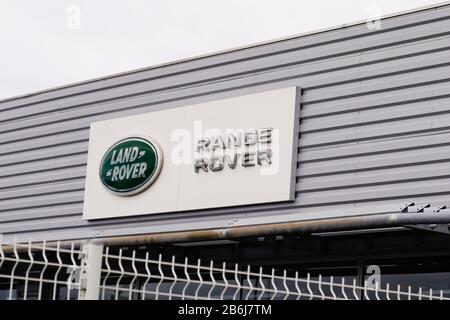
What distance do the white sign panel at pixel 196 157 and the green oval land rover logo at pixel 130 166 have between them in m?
0.02

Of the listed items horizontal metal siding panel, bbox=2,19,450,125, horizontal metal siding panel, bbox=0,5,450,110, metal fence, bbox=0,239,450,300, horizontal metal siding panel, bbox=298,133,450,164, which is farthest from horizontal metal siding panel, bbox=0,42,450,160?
horizontal metal siding panel, bbox=298,133,450,164

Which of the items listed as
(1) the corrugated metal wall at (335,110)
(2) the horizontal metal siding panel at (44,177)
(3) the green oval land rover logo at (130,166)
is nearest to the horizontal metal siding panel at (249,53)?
(1) the corrugated metal wall at (335,110)

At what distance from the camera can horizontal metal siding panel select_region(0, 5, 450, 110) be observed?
489 inches

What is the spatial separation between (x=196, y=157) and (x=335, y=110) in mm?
2377

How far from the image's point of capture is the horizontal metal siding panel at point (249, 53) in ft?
40.8

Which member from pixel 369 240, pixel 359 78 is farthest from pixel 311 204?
pixel 359 78

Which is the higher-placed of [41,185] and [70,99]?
[70,99]

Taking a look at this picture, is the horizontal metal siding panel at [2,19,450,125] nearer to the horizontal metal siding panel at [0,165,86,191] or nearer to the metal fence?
the horizontal metal siding panel at [0,165,86,191]

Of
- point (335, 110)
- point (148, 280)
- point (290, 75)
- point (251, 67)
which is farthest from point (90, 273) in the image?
point (251, 67)

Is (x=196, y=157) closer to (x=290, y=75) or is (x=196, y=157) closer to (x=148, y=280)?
(x=290, y=75)

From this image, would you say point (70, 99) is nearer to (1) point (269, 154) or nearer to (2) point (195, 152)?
(2) point (195, 152)

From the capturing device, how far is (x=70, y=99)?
16.7m

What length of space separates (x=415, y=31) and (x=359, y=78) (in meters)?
0.99

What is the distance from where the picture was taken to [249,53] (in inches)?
557
